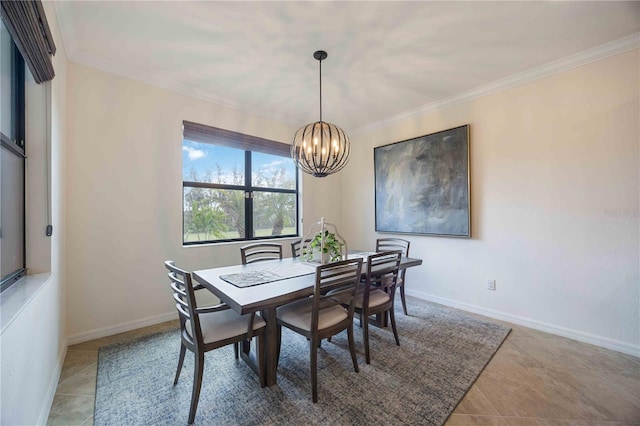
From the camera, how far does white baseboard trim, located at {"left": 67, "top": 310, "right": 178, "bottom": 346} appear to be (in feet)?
7.74

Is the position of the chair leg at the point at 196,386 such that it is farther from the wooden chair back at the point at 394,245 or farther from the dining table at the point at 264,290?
the wooden chair back at the point at 394,245

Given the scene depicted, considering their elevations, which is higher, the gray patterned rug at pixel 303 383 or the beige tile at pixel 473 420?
the gray patterned rug at pixel 303 383

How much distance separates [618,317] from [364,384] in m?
2.36

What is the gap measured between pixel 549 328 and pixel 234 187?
3880 millimetres

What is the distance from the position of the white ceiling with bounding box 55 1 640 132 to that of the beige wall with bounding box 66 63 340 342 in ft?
0.86

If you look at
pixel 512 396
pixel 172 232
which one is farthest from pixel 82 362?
pixel 512 396

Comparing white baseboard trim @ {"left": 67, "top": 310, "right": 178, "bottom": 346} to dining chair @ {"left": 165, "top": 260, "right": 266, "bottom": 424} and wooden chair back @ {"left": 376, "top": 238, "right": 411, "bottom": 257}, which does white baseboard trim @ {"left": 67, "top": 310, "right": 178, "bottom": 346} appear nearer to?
dining chair @ {"left": 165, "top": 260, "right": 266, "bottom": 424}

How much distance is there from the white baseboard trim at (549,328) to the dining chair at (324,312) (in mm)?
1980

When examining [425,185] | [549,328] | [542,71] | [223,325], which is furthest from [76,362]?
[542,71]

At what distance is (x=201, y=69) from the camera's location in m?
2.63

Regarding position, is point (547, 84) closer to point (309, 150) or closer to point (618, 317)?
point (618, 317)

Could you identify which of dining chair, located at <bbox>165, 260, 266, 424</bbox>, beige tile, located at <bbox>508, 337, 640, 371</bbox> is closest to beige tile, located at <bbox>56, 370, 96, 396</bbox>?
dining chair, located at <bbox>165, 260, 266, 424</bbox>

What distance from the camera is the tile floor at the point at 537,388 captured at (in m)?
1.54

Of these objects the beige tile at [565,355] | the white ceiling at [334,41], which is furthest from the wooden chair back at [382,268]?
the white ceiling at [334,41]
